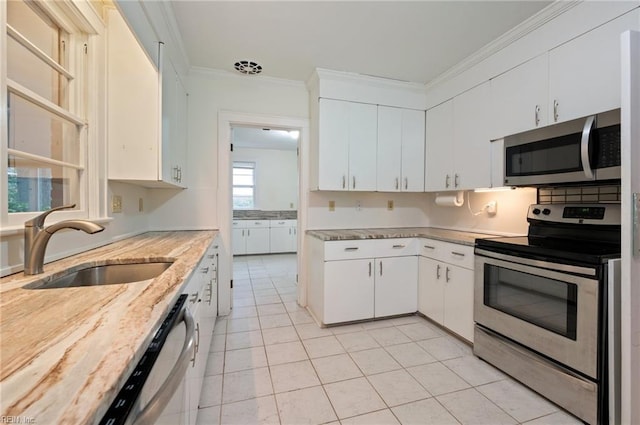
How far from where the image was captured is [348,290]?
2615 millimetres

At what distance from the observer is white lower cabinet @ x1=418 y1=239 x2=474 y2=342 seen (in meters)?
2.23

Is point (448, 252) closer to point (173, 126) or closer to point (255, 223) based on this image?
point (173, 126)

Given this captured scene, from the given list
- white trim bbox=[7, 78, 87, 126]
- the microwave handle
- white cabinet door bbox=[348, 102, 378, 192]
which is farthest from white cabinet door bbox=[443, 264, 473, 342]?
white trim bbox=[7, 78, 87, 126]

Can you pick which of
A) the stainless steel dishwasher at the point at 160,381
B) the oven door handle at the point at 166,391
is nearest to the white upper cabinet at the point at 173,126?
the stainless steel dishwasher at the point at 160,381

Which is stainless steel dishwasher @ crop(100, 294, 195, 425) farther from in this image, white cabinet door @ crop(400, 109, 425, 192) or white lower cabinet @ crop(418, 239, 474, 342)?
white cabinet door @ crop(400, 109, 425, 192)

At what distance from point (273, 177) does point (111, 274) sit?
530 cm

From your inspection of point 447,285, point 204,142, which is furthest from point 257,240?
point 447,285

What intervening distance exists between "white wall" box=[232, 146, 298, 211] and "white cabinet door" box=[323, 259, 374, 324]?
4.02 metres

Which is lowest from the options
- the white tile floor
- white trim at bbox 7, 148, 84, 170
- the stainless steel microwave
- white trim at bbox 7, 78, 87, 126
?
the white tile floor

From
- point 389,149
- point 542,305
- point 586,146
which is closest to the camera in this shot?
point 586,146

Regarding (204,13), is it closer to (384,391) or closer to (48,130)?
(48,130)

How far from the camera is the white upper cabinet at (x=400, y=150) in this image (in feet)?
9.71

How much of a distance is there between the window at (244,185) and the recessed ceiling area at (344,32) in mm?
3776

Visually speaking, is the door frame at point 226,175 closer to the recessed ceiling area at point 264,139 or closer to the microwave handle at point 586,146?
the recessed ceiling area at point 264,139
